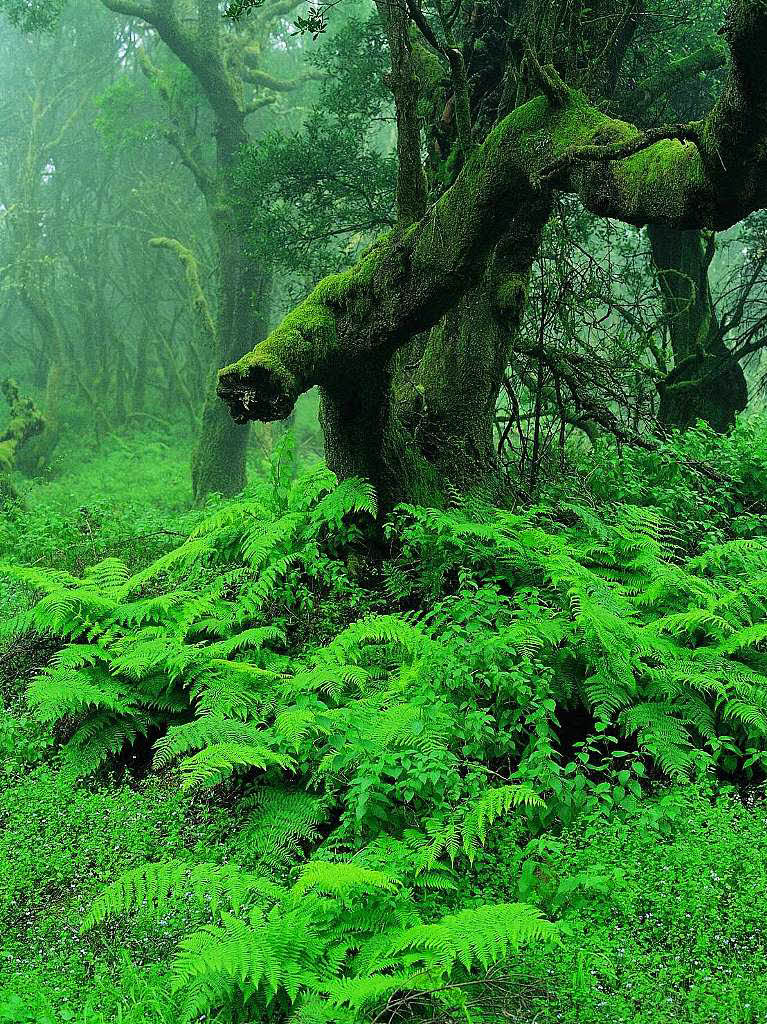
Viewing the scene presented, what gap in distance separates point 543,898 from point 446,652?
1.47 meters

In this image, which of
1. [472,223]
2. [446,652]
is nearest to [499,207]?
[472,223]

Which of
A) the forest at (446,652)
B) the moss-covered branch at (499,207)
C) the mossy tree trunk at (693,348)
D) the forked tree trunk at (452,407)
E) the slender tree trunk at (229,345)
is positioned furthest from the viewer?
the slender tree trunk at (229,345)

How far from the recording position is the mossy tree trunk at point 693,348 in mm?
11523

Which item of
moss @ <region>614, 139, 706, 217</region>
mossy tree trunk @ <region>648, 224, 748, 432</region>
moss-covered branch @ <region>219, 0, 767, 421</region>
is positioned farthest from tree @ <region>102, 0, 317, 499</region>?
moss @ <region>614, 139, 706, 217</region>

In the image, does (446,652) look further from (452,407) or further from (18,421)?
(18,421)

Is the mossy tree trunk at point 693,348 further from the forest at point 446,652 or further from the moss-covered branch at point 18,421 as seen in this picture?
the moss-covered branch at point 18,421

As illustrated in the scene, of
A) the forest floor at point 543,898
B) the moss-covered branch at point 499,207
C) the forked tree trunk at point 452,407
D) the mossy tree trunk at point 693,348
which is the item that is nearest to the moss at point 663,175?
the moss-covered branch at point 499,207

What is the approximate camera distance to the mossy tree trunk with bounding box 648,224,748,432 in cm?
1152

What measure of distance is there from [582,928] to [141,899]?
185cm

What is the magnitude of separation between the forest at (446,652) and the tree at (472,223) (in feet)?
0.08

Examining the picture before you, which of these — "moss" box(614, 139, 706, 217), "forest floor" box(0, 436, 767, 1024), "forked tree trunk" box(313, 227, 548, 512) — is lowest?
"forest floor" box(0, 436, 767, 1024)

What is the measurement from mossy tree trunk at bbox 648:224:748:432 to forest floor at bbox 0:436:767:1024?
7.78m

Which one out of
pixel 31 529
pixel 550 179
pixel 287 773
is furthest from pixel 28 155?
pixel 287 773

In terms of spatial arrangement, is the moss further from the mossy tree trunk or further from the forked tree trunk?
the mossy tree trunk
